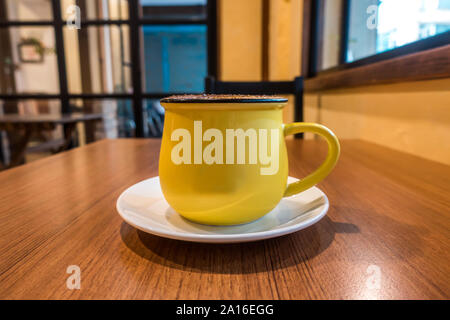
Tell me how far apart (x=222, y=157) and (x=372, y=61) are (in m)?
0.90

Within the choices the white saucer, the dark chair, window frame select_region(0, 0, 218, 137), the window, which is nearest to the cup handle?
the white saucer

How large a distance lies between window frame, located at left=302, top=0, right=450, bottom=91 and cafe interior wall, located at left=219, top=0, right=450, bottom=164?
1.3 inches

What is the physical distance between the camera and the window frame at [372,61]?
1.98ft

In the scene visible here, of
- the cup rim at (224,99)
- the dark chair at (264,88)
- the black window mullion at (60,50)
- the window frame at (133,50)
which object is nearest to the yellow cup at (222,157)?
the cup rim at (224,99)

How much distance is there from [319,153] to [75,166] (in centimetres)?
51

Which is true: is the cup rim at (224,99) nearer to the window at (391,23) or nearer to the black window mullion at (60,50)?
the window at (391,23)

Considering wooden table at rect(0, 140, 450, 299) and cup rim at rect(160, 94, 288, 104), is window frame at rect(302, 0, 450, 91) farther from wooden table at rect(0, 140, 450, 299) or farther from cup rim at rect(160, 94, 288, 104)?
cup rim at rect(160, 94, 288, 104)

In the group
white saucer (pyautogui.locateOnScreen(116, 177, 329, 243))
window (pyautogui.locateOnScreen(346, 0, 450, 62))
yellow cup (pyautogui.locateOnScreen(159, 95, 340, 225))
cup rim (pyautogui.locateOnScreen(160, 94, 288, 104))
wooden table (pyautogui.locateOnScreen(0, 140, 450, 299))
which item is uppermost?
window (pyautogui.locateOnScreen(346, 0, 450, 62))

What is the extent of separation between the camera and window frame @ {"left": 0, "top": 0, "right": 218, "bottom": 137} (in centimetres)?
255

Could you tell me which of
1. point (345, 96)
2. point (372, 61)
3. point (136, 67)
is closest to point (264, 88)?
point (345, 96)

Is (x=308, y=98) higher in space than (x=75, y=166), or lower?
higher

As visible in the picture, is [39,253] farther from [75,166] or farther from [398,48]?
[398,48]

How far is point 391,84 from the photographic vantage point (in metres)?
0.78
